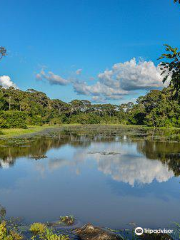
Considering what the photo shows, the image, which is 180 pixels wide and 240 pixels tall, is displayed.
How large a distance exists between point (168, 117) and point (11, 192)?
7613cm

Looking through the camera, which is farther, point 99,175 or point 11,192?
point 99,175

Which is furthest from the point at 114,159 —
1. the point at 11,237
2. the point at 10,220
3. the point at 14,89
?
the point at 14,89

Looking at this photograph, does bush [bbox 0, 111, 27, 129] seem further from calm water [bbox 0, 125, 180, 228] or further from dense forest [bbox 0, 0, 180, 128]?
calm water [bbox 0, 125, 180, 228]

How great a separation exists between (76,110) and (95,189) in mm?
111828

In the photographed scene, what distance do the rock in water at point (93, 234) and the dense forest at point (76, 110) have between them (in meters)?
46.8

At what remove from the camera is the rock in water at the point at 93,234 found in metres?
8.71

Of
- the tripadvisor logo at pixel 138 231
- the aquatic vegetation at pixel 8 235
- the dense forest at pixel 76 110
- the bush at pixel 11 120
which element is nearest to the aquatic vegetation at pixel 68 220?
the aquatic vegetation at pixel 8 235

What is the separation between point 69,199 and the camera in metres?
13.9

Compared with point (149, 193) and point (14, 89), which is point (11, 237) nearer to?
point (149, 193)

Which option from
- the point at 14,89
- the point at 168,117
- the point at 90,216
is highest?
the point at 14,89

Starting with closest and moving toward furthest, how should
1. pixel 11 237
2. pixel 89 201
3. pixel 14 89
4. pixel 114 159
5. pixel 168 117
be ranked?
→ pixel 11 237
pixel 89 201
pixel 114 159
pixel 168 117
pixel 14 89

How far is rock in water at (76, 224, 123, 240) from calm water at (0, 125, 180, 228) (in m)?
1.46

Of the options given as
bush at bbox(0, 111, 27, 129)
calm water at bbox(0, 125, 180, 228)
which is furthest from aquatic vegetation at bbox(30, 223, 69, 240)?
bush at bbox(0, 111, 27, 129)

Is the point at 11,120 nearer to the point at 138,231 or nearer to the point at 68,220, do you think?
the point at 68,220
